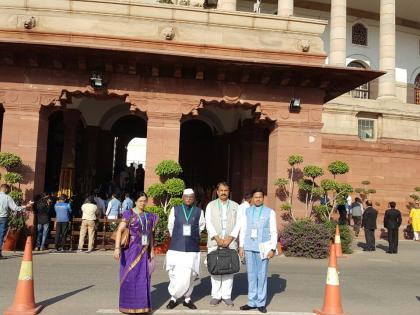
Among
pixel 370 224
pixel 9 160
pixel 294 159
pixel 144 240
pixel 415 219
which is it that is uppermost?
pixel 294 159

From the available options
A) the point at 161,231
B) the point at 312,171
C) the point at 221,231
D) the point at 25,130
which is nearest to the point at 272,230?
the point at 221,231

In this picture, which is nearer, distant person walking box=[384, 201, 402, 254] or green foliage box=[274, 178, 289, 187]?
green foliage box=[274, 178, 289, 187]

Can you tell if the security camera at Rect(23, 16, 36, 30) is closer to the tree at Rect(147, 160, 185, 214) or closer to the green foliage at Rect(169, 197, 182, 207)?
the tree at Rect(147, 160, 185, 214)

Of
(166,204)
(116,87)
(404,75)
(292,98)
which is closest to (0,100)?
(116,87)

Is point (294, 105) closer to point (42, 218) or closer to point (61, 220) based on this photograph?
point (61, 220)

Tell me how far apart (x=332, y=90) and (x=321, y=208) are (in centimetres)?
395

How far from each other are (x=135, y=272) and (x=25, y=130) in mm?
8678

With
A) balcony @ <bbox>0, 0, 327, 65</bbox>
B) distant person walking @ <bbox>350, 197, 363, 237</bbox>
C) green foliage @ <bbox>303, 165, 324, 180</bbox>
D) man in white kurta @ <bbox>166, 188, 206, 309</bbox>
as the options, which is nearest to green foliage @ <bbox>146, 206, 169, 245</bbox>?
green foliage @ <bbox>303, 165, 324, 180</bbox>

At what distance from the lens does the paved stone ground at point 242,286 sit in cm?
723

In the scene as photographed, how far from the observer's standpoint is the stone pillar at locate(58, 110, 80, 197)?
61.2ft

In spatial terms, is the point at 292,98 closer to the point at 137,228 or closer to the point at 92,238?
the point at 92,238

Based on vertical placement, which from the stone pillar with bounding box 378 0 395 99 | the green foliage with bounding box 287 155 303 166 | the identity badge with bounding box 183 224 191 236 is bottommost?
the identity badge with bounding box 183 224 191 236

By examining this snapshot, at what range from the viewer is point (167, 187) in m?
13.4

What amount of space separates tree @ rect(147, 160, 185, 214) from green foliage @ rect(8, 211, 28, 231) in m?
3.56
